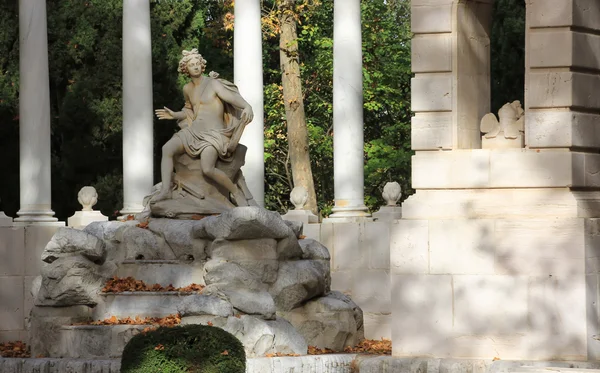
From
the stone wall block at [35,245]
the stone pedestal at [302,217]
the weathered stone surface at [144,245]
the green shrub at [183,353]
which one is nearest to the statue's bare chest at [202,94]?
the weathered stone surface at [144,245]

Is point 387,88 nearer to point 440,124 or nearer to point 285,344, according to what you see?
point 285,344

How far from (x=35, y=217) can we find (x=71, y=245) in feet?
57.5

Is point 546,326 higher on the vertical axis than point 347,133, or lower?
lower

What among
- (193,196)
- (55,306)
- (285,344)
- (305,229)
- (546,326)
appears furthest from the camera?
(305,229)

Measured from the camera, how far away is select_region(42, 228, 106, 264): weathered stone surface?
1686 inches

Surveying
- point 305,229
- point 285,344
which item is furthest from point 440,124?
point 305,229

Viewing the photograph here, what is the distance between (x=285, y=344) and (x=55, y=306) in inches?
272

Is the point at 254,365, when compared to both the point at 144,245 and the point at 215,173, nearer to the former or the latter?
the point at 144,245

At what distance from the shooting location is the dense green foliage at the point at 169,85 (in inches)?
2992

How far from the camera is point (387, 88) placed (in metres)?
82.3

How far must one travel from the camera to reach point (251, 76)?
60.2m

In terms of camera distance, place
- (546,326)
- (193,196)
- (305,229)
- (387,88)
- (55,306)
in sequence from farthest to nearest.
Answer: (387,88), (305,229), (193,196), (55,306), (546,326)

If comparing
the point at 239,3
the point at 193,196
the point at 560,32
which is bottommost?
the point at 193,196

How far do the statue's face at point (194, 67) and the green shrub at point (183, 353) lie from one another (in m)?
16.8
